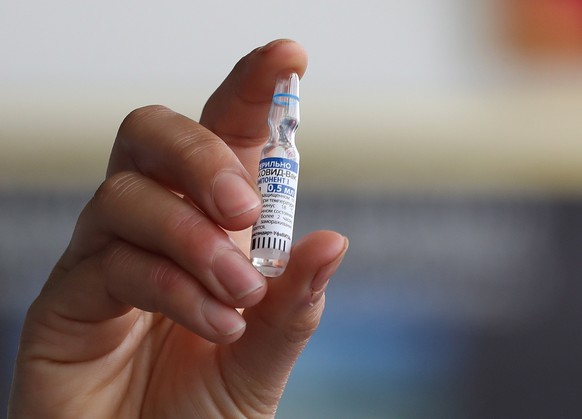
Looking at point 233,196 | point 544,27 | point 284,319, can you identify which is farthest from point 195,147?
point 544,27

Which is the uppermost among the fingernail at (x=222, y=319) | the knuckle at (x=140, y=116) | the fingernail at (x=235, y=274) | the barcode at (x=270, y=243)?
the knuckle at (x=140, y=116)

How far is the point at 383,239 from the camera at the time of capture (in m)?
2.08

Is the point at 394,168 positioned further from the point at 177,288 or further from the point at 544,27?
the point at 177,288

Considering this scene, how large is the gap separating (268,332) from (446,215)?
1.53m

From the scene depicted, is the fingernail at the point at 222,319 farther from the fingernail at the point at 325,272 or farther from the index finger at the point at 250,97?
the index finger at the point at 250,97

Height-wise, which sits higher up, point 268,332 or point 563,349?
point 563,349

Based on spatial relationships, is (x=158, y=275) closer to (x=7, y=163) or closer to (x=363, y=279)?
(x=363, y=279)

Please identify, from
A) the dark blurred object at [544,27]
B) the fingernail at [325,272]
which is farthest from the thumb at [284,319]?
the dark blurred object at [544,27]

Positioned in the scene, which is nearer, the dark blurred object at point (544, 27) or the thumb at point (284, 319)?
the thumb at point (284, 319)

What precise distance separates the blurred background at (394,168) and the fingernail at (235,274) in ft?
4.98

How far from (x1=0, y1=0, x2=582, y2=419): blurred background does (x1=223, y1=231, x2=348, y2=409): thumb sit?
1.35 m

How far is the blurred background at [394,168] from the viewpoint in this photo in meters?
2.02

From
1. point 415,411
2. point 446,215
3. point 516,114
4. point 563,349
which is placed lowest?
point 415,411

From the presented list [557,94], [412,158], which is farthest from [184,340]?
[557,94]
